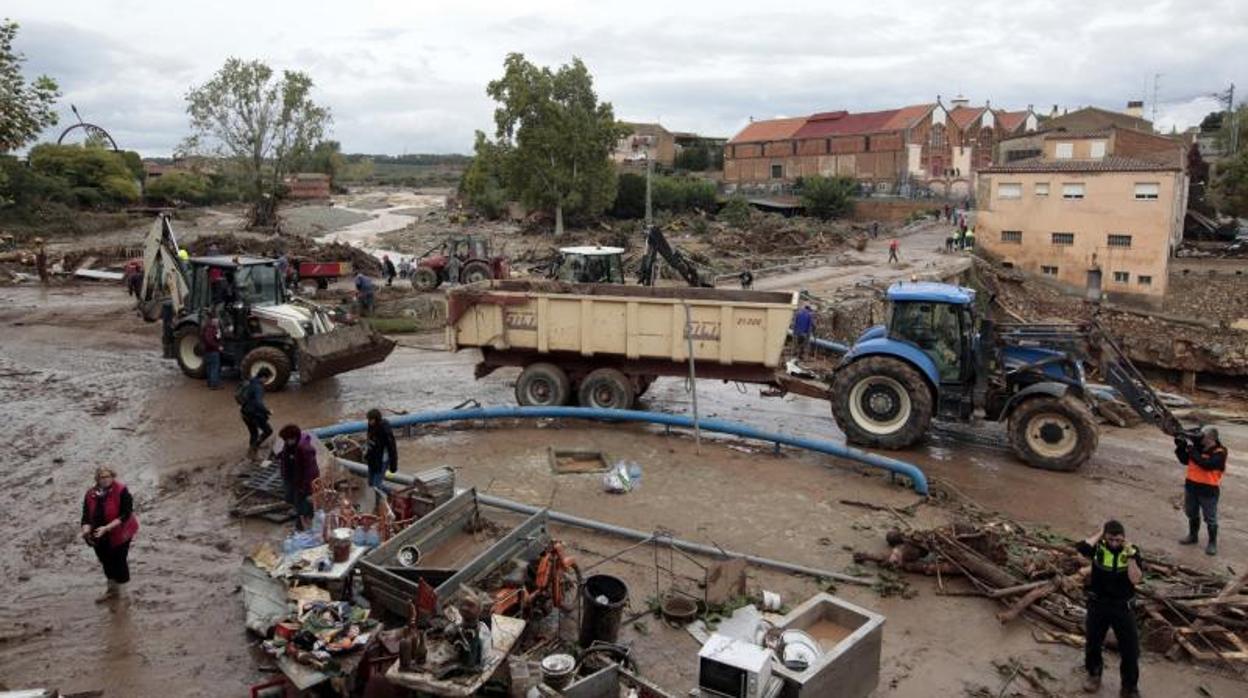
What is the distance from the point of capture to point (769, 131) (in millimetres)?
68062

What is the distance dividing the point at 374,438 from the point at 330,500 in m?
0.85

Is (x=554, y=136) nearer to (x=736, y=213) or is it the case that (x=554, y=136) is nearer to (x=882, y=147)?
(x=736, y=213)

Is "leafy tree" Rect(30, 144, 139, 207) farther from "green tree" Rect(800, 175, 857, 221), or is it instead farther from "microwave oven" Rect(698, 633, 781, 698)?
"microwave oven" Rect(698, 633, 781, 698)

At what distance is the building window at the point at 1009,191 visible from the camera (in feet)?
117

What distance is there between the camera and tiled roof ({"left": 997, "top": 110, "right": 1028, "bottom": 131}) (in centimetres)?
6519

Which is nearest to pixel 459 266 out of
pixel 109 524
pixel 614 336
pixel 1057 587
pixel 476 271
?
pixel 476 271

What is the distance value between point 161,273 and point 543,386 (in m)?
9.87

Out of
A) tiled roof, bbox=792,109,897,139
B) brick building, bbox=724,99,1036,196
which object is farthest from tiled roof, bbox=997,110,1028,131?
tiled roof, bbox=792,109,897,139

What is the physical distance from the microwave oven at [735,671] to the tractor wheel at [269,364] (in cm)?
1117

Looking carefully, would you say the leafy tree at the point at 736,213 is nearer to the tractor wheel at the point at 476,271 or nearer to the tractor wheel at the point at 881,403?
the tractor wheel at the point at 476,271

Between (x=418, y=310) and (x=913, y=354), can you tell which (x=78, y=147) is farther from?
(x=913, y=354)

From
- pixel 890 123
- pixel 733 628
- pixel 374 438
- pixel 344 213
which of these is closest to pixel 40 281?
pixel 374 438

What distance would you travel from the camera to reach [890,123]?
61.0 meters

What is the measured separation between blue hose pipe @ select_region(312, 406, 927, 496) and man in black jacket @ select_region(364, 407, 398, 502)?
79.4 inches
